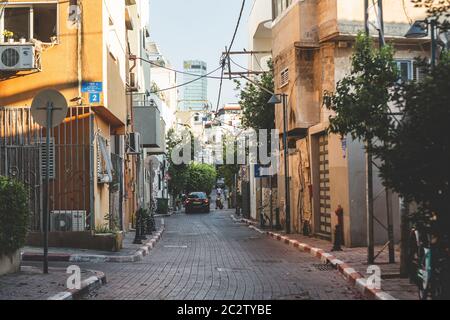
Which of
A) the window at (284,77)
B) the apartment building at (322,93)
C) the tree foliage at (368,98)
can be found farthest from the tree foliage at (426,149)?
the window at (284,77)

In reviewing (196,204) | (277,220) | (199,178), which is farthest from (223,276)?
(199,178)

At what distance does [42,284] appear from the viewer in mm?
10289

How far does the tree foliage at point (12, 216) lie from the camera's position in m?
10.9

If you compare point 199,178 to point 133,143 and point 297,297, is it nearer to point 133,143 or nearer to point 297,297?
point 133,143

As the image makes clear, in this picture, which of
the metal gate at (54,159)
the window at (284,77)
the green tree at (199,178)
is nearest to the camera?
the metal gate at (54,159)

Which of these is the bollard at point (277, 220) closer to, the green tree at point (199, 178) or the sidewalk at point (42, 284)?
the sidewalk at point (42, 284)

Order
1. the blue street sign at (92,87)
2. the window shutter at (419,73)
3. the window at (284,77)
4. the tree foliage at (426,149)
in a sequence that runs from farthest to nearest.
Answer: the window at (284,77) < the blue street sign at (92,87) < the window shutter at (419,73) < the tree foliage at (426,149)

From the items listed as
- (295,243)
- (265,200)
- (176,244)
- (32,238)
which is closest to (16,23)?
(32,238)

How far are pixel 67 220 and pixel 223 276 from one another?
6.18m

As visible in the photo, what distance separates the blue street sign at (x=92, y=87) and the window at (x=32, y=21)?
156cm

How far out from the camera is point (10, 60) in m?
16.7
